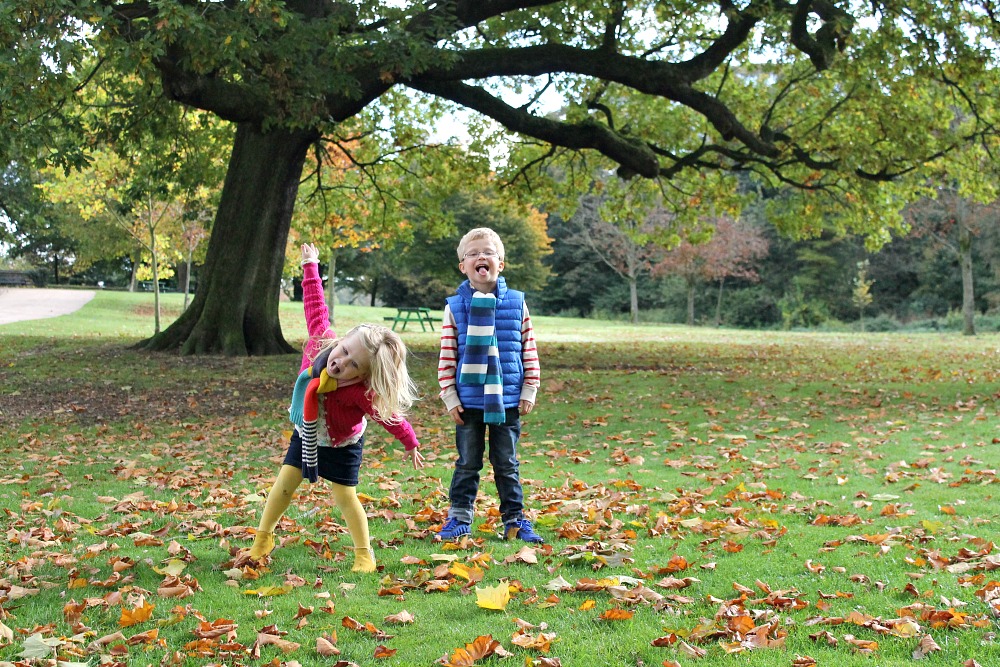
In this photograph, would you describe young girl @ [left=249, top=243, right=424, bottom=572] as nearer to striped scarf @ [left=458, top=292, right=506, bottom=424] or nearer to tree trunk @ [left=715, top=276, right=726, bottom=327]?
striped scarf @ [left=458, top=292, right=506, bottom=424]

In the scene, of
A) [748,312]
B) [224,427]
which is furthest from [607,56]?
[748,312]

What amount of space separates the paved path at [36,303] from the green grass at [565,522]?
2168cm

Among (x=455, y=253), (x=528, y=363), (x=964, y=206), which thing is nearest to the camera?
(x=528, y=363)

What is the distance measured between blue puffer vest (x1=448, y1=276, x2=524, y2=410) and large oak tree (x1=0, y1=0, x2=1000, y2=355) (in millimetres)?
6540

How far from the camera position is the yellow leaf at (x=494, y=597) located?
419 centimetres

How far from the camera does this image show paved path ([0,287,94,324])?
107 feet

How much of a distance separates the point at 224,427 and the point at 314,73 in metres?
5.17

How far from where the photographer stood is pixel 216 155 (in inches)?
816

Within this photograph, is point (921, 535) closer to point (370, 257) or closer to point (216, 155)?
point (216, 155)

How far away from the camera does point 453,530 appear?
569cm

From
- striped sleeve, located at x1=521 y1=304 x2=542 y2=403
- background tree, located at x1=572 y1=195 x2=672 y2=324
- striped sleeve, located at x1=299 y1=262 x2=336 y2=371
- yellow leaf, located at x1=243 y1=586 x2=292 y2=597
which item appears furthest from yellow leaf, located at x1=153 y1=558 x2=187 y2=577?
background tree, located at x1=572 y1=195 x2=672 y2=324

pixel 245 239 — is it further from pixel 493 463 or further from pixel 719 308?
pixel 719 308

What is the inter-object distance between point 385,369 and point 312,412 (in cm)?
50

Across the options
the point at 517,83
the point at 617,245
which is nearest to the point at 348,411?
the point at 517,83
